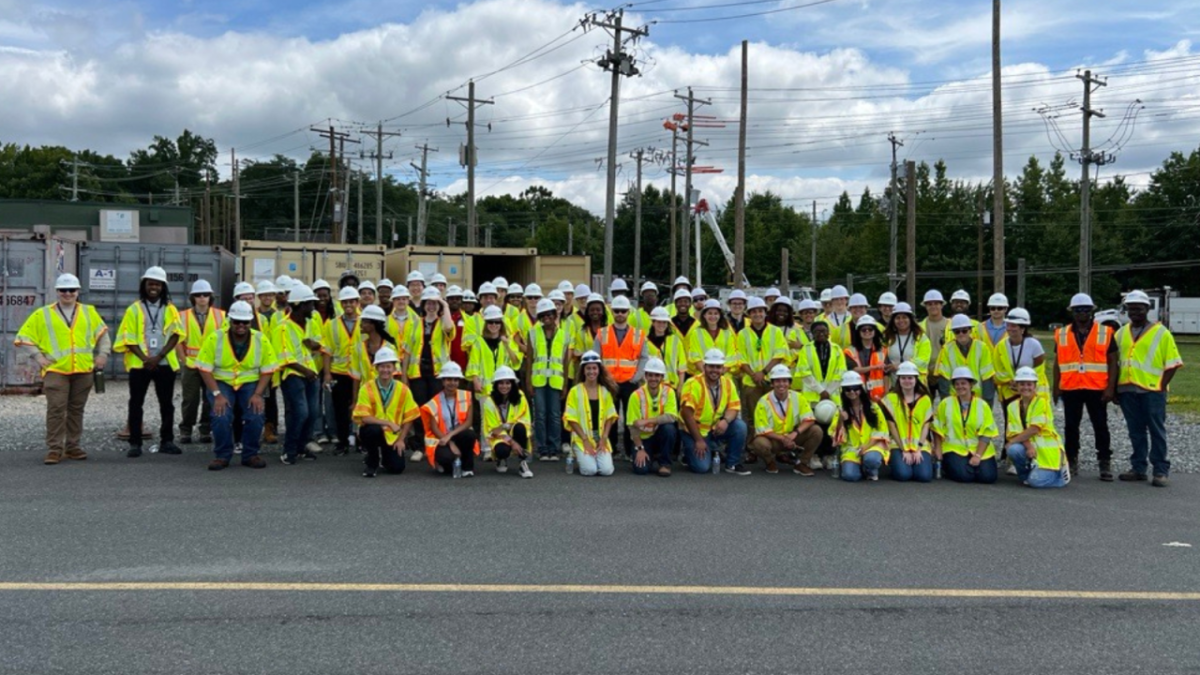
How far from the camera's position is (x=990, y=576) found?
20.9ft

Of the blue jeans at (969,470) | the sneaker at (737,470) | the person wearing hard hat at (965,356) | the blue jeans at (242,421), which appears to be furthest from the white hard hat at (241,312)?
the person wearing hard hat at (965,356)

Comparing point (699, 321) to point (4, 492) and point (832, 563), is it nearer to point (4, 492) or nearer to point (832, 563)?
point (832, 563)

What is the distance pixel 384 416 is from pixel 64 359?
3.49 meters

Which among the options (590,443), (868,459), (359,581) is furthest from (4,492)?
(868,459)

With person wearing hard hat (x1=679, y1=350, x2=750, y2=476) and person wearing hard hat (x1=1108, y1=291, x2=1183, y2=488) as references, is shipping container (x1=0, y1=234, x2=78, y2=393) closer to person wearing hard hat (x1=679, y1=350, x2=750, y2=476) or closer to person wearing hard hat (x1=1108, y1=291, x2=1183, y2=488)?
person wearing hard hat (x1=679, y1=350, x2=750, y2=476)

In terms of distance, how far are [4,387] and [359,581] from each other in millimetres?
14076

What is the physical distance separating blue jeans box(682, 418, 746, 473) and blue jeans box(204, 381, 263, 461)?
4439 millimetres

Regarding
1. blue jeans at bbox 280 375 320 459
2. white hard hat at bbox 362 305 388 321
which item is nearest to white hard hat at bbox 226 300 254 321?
blue jeans at bbox 280 375 320 459

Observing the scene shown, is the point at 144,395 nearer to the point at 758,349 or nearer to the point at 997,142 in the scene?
the point at 758,349

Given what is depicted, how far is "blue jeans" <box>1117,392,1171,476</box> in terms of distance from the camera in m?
10.2

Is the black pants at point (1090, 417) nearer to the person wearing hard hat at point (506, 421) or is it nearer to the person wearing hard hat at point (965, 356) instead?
the person wearing hard hat at point (965, 356)

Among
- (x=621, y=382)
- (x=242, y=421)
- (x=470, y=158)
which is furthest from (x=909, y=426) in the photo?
(x=470, y=158)

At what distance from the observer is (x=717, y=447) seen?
1062cm

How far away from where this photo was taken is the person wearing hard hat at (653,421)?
33.9 feet
